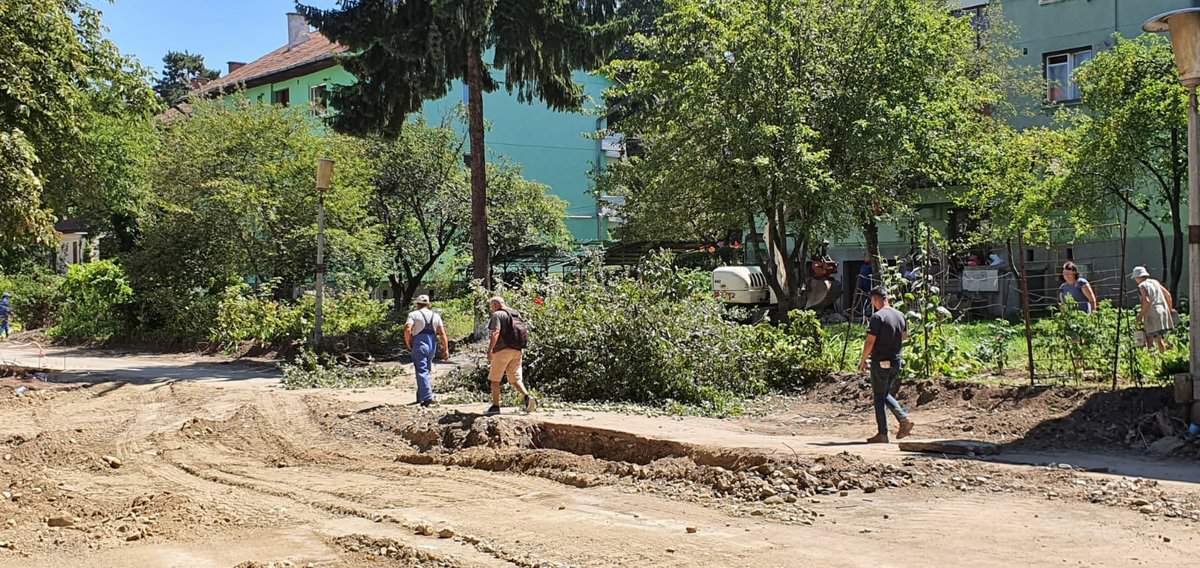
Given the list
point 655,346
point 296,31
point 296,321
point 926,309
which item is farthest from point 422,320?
point 296,31

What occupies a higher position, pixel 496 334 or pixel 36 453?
pixel 496 334

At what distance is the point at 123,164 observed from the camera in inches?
1185

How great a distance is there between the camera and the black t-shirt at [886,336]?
11523 millimetres

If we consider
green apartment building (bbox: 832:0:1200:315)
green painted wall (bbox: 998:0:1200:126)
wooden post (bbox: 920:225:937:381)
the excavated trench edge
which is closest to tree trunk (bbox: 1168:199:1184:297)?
green apartment building (bbox: 832:0:1200:315)

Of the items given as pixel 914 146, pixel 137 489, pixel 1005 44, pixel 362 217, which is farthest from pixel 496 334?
pixel 1005 44

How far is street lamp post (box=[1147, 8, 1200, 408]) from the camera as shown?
10.5 metres

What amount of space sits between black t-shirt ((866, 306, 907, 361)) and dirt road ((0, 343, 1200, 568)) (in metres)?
1.12

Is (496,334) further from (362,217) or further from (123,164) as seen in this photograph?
(123,164)

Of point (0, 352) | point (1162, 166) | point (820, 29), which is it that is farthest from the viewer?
point (0, 352)

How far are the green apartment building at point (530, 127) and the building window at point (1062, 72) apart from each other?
55.7 ft

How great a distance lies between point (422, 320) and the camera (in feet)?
48.4

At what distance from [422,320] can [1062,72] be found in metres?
25.4

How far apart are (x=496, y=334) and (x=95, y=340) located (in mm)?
21158

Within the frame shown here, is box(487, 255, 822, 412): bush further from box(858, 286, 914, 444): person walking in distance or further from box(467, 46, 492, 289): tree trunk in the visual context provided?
box(467, 46, 492, 289): tree trunk
